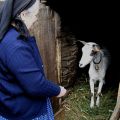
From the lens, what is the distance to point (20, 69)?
305 centimetres

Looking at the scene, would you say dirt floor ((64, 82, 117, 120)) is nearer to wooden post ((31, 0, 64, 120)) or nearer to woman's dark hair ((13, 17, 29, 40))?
wooden post ((31, 0, 64, 120))

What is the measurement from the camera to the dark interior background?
682cm

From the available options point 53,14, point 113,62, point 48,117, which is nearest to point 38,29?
point 53,14

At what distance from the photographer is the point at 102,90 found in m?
6.77

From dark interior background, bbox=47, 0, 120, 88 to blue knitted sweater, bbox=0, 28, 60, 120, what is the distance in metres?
3.29

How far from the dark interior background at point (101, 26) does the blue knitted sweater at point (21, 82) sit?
10.8 feet

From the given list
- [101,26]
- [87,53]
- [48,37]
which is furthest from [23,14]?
[101,26]

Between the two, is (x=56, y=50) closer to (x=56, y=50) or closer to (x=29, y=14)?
(x=56, y=50)

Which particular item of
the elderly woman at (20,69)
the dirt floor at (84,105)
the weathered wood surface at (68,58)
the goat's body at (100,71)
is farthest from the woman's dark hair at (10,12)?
the goat's body at (100,71)

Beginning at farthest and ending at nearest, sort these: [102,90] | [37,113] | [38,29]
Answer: [102,90] → [38,29] → [37,113]

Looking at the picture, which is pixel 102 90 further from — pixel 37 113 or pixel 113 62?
pixel 37 113

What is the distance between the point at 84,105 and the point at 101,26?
1.86 meters

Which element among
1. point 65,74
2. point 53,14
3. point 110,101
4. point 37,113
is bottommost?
point 110,101

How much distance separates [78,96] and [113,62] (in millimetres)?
1105
